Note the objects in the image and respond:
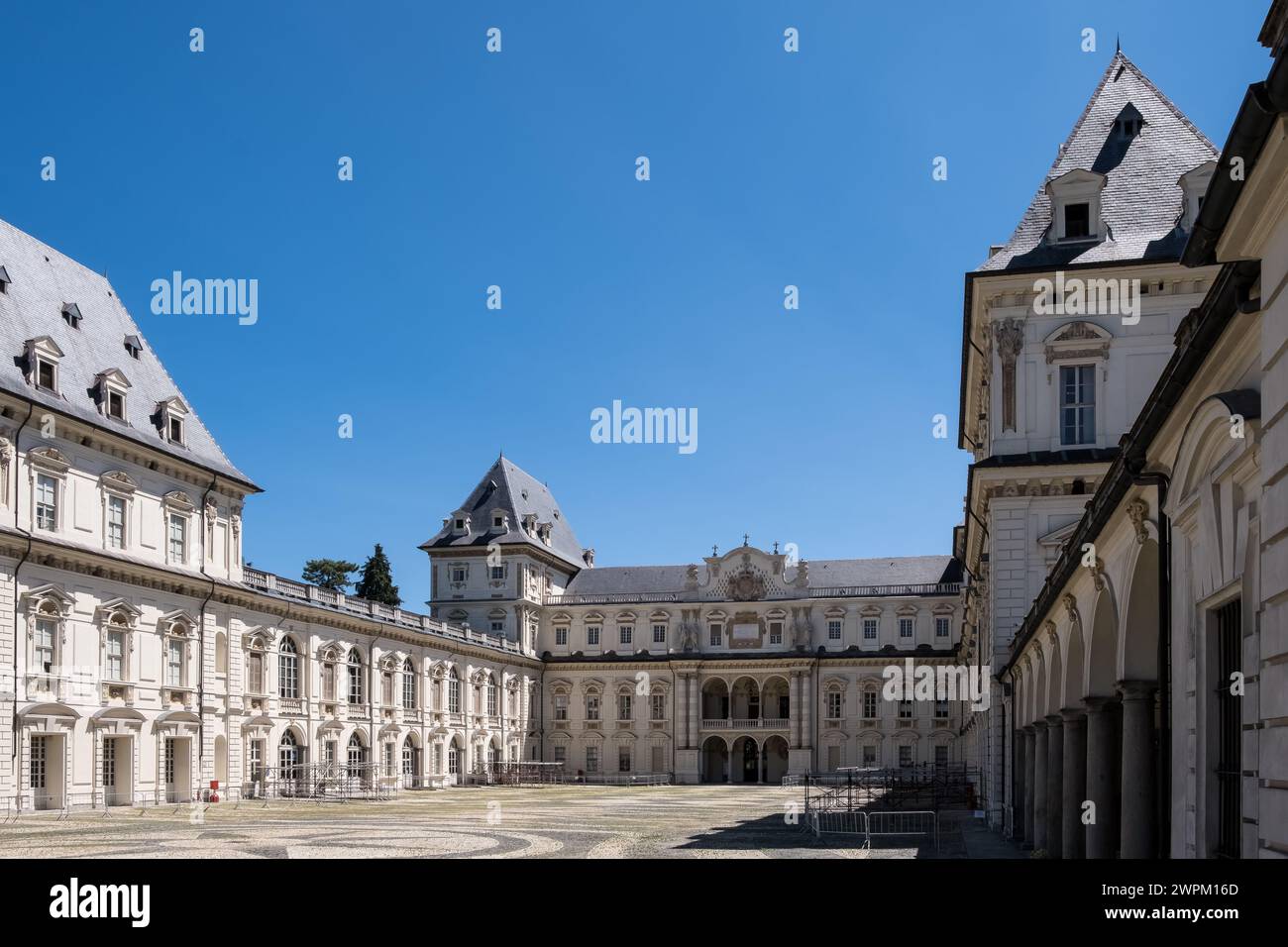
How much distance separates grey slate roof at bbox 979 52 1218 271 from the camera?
34875 millimetres

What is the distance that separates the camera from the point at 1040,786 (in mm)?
24062

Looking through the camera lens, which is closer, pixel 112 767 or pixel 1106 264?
pixel 1106 264

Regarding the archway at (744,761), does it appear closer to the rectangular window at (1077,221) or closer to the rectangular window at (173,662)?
the rectangular window at (173,662)

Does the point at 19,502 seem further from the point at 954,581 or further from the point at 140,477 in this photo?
the point at 954,581

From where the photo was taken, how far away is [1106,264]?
111 ft

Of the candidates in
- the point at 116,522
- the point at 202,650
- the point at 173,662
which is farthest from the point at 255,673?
the point at 116,522

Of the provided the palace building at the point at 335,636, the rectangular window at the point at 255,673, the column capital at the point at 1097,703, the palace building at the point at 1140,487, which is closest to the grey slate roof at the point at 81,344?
the palace building at the point at 335,636

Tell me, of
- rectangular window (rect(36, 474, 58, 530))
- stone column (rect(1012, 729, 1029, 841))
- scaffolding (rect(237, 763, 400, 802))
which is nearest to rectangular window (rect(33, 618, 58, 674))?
rectangular window (rect(36, 474, 58, 530))

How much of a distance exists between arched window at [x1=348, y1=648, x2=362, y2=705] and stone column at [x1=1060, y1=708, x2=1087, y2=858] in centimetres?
4487

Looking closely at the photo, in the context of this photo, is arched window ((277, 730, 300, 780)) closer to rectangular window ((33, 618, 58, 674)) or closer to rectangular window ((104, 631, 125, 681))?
rectangular window ((104, 631, 125, 681))

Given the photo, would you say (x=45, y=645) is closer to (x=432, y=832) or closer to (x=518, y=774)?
(x=432, y=832)
